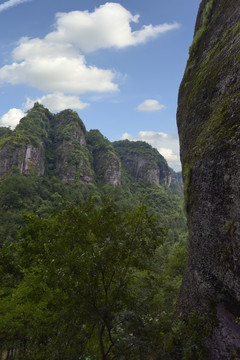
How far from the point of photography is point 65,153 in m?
86.8

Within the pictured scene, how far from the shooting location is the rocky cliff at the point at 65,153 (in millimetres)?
68625

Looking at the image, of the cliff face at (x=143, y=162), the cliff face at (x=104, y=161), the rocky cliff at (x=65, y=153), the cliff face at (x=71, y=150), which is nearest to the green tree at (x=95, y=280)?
the rocky cliff at (x=65, y=153)

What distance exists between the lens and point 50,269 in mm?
5188

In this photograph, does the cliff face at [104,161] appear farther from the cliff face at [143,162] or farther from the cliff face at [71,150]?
the cliff face at [143,162]

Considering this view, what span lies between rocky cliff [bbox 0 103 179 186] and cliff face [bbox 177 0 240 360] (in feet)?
216

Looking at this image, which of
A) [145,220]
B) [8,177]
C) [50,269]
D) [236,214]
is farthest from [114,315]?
[8,177]

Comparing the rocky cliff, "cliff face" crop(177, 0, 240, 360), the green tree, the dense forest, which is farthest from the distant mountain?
"cliff face" crop(177, 0, 240, 360)

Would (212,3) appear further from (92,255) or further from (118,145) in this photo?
(118,145)

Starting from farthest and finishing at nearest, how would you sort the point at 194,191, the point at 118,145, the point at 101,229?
the point at 118,145 → the point at 194,191 → the point at 101,229

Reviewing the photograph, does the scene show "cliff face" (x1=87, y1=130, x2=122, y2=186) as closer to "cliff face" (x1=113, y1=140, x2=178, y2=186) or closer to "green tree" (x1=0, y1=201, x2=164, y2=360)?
"cliff face" (x1=113, y1=140, x2=178, y2=186)

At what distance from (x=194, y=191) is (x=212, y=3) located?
12.3 meters

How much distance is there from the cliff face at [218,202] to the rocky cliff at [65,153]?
216 feet

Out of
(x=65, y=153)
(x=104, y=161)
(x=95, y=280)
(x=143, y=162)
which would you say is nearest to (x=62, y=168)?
(x=65, y=153)

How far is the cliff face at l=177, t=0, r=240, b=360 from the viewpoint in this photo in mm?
5789
